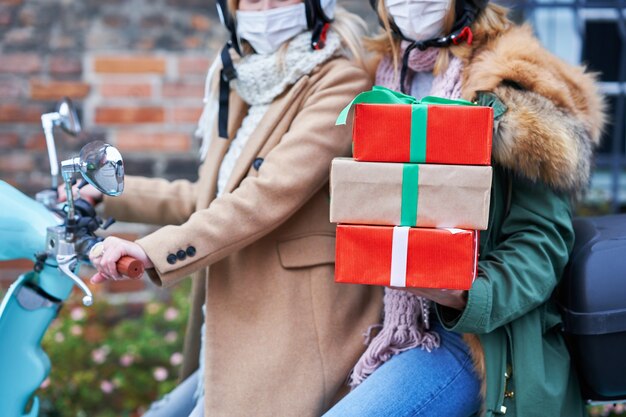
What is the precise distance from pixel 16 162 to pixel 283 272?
218 centimetres

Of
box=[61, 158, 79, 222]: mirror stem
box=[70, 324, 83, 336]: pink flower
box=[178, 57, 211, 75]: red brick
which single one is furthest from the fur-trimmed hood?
box=[70, 324, 83, 336]: pink flower

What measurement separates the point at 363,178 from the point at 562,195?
0.58 meters

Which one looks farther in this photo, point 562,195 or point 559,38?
point 559,38

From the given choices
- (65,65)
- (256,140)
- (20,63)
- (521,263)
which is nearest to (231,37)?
(256,140)

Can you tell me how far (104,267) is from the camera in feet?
6.08

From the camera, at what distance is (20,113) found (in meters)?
3.80

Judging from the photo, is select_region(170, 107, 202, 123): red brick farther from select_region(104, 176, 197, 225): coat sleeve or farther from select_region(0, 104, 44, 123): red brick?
select_region(104, 176, 197, 225): coat sleeve

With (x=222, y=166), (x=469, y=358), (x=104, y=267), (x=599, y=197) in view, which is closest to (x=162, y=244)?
(x=104, y=267)

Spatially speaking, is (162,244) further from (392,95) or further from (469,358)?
(469,358)

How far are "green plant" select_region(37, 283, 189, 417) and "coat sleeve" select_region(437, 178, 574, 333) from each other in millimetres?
1916

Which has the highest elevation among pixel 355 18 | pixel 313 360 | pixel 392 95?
pixel 355 18

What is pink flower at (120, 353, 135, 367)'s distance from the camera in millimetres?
3504

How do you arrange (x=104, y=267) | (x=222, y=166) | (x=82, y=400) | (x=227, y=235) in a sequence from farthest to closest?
(x=82, y=400) → (x=222, y=166) → (x=227, y=235) → (x=104, y=267)

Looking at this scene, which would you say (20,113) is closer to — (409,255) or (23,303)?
(23,303)
